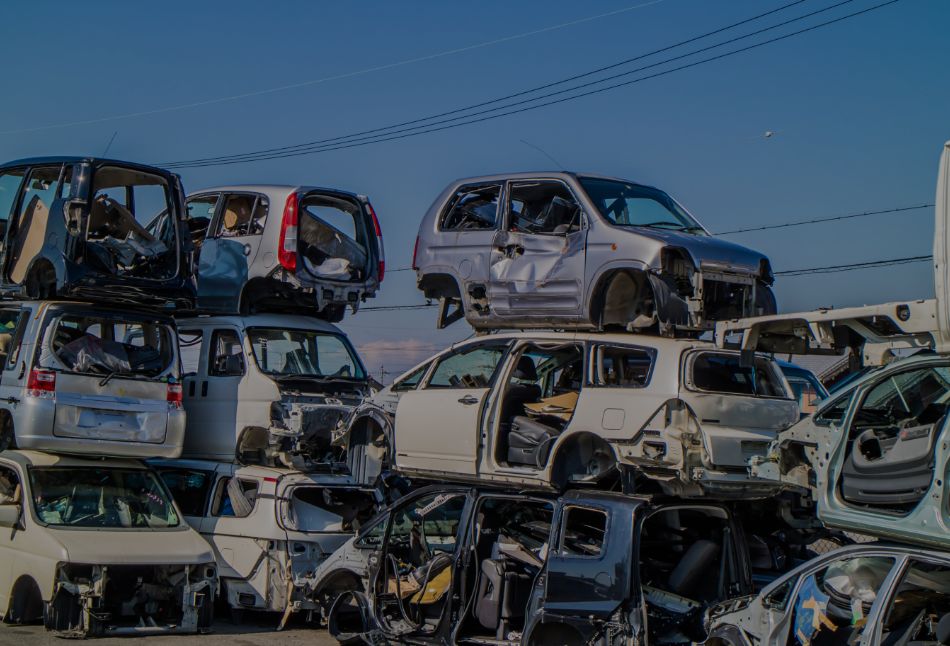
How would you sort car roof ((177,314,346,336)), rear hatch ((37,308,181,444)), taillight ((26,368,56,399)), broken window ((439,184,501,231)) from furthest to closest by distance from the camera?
car roof ((177,314,346,336)) < broken window ((439,184,501,231)) < rear hatch ((37,308,181,444)) < taillight ((26,368,56,399))

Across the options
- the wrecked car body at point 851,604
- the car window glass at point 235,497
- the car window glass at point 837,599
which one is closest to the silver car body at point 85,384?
the car window glass at point 235,497

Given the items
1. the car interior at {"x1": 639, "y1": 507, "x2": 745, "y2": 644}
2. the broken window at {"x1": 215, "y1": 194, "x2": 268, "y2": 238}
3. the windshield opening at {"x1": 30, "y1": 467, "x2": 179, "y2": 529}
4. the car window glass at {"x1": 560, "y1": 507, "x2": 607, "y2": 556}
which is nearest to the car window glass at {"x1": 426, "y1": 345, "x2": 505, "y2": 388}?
the car window glass at {"x1": 560, "y1": 507, "x2": 607, "y2": 556}

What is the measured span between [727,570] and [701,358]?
1.71m

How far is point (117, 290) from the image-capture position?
12.3 meters

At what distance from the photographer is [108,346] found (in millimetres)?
12508

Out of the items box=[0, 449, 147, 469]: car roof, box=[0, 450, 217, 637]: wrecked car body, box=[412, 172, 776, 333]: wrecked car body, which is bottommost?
box=[0, 450, 217, 637]: wrecked car body

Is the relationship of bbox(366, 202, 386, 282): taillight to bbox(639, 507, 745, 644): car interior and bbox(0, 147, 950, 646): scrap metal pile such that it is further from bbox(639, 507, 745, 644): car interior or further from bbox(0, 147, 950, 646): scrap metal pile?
bbox(639, 507, 745, 644): car interior

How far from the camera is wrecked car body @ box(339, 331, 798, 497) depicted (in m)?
8.80

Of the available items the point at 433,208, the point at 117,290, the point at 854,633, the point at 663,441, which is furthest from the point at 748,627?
the point at 117,290

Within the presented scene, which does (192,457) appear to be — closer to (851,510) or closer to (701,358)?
(701,358)

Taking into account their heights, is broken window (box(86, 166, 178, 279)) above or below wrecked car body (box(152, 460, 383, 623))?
above

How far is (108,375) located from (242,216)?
3414 millimetres

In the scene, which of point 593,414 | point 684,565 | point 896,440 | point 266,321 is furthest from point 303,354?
point 896,440

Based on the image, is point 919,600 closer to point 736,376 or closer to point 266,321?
point 736,376
